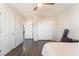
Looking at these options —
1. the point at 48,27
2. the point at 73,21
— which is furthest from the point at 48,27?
the point at 73,21

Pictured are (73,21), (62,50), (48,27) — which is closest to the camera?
(62,50)

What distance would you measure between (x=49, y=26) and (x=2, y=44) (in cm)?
211

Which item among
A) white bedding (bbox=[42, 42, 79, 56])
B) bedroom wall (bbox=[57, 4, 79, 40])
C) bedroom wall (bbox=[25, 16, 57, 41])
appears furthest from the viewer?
bedroom wall (bbox=[25, 16, 57, 41])

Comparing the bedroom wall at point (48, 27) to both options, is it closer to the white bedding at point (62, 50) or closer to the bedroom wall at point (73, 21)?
the bedroom wall at point (73, 21)

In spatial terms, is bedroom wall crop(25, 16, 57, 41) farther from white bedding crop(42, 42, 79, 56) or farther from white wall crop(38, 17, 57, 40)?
white bedding crop(42, 42, 79, 56)

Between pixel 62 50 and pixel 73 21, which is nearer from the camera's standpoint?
pixel 62 50

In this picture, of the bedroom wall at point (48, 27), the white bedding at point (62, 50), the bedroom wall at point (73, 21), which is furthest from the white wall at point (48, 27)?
the white bedding at point (62, 50)

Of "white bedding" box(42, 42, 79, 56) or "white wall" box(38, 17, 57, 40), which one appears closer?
"white bedding" box(42, 42, 79, 56)

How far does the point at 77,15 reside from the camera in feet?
8.17

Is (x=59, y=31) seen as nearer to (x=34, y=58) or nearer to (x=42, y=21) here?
(x=42, y=21)

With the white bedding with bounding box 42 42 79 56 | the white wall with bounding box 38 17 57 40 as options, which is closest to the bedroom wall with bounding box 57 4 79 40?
the white wall with bounding box 38 17 57 40

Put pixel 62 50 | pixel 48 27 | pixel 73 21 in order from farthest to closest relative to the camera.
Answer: pixel 48 27, pixel 73 21, pixel 62 50

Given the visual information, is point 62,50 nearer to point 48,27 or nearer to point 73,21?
point 73,21

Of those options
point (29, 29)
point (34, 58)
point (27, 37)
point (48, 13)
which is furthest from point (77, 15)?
point (27, 37)
